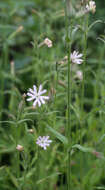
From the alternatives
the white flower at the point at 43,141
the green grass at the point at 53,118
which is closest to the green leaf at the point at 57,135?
the green grass at the point at 53,118

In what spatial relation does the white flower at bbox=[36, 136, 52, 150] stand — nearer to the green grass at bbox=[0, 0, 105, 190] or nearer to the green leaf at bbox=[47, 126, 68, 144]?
the green grass at bbox=[0, 0, 105, 190]

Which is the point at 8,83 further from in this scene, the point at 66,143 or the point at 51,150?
the point at 66,143

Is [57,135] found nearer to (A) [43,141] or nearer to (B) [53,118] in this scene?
(A) [43,141]

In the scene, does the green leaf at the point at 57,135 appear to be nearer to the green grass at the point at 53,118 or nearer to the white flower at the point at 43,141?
the green grass at the point at 53,118

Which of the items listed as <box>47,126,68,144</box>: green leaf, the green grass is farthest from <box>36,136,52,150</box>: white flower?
<box>47,126,68,144</box>: green leaf

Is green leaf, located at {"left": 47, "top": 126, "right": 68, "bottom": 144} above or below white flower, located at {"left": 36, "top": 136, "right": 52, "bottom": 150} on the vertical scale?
above

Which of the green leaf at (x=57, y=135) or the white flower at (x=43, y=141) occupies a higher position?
the green leaf at (x=57, y=135)

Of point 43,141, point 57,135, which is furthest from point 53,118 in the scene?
point 57,135

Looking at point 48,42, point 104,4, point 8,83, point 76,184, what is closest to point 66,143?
point 48,42

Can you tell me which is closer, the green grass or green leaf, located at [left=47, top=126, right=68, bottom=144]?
green leaf, located at [left=47, top=126, right=68, bottom=144]
